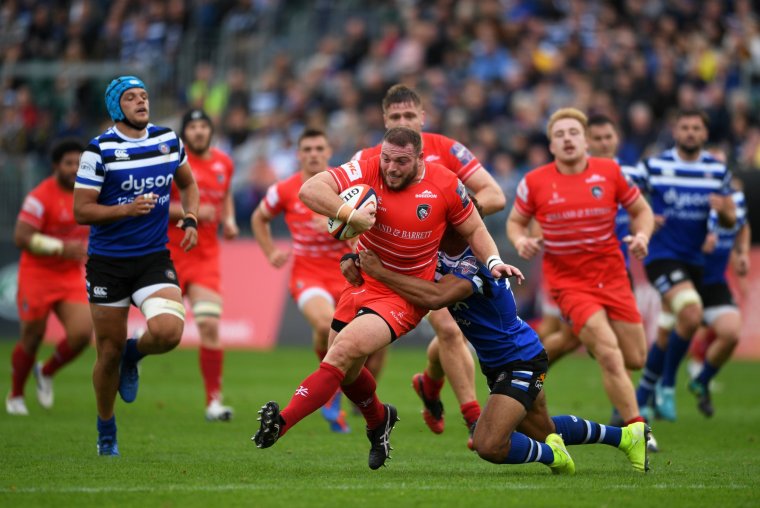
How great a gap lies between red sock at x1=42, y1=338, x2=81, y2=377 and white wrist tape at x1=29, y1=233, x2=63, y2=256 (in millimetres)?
981

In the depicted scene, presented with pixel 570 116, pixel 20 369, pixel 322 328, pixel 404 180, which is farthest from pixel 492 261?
pixel 20 369

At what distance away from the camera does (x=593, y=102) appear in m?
22.9

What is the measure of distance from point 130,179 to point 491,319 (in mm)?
3038

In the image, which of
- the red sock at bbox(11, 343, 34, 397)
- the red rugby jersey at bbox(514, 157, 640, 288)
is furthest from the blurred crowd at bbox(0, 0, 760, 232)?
the red rugby jersey at bbox(514, 157, 640, 288)

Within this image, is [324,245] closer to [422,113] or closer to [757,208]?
[422,113]

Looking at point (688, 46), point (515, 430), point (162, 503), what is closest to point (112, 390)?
point (162, 503)

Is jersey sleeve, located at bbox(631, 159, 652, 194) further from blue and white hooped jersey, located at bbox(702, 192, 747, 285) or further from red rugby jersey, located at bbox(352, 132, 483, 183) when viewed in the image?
red rugby jersey, located at bbox(352, 132, 483, 183)

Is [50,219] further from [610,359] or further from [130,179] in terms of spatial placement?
[610,359]

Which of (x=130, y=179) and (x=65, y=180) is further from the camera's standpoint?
(x=65, y=180)

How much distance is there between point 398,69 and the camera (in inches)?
1019

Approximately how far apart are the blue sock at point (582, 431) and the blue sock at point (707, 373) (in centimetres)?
528

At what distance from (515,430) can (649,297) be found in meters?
11.6

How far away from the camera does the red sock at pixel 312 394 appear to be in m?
8.35

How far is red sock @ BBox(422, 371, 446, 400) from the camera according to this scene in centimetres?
1102
